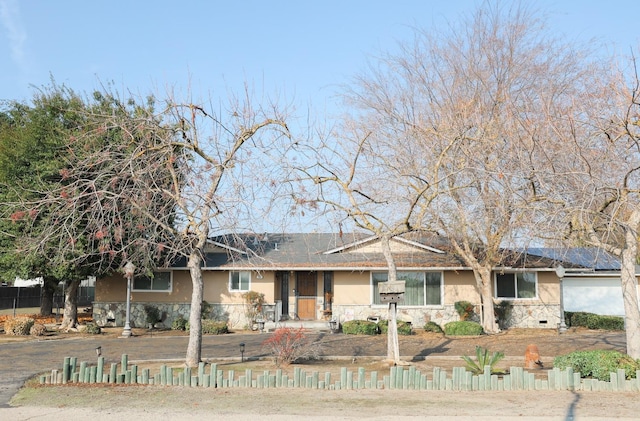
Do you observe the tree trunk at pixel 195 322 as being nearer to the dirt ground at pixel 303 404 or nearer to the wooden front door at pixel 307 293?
the dirt ground at pixel 303 404

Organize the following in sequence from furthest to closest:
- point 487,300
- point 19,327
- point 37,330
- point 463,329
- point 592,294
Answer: point 592,294, point 487,300, point 19,327, point 37,330, point 463,329

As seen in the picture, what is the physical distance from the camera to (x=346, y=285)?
27031 mm

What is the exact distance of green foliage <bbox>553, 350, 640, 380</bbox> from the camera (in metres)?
12.2

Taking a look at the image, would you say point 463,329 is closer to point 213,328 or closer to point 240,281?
point 213,328

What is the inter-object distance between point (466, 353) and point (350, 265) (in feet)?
27.3

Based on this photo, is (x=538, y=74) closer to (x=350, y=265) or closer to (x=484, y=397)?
(x=350, y=265)

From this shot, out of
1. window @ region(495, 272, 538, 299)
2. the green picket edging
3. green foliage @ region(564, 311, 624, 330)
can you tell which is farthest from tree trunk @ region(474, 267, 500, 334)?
the green picket edging

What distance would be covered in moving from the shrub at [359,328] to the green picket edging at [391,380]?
11.3 metres

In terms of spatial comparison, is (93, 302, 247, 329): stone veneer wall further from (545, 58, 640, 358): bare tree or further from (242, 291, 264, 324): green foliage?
(545, 58, 640, 358): bare tree

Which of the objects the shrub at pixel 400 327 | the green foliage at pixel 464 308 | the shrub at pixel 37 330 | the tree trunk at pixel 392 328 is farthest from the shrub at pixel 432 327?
the shrub at pixel 37 330

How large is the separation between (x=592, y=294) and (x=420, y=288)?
37.3 feet

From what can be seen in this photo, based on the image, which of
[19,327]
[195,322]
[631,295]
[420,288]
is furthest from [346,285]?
[631,295]

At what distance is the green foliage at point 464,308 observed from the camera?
1013 inches

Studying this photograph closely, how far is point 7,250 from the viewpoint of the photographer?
76.4 ft
